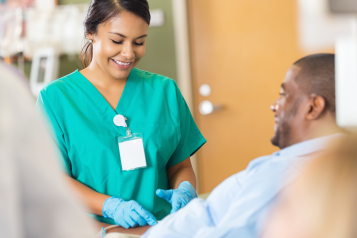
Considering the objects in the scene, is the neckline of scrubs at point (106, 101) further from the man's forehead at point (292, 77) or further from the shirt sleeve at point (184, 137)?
the man's forehead at point (292, 77)

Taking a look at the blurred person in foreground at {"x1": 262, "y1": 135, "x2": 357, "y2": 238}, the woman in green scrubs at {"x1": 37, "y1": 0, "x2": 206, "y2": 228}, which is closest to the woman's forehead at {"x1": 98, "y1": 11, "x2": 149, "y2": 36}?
the woman in green scrubs at {"x1": 37, "y1": 0, "x2": 206, "y2": 228}

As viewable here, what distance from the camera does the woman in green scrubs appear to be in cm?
108

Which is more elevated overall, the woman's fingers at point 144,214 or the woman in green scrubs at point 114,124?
the woman in green scrubs at point 114,124

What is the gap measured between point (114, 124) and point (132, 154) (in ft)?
0.41

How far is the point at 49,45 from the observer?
2.22 m

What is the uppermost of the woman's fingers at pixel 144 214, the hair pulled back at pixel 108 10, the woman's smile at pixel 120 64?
the hair pulled back at pixel 108 10

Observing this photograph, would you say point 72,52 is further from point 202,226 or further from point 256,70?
point 202,226

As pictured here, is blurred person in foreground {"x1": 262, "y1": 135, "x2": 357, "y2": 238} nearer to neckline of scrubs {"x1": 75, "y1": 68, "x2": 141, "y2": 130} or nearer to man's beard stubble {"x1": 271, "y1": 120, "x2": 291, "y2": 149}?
man's beard stubble {"x1": 271, "y1": 120, "x2": 291, "y2": 149}

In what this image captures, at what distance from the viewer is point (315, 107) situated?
824 millimetres

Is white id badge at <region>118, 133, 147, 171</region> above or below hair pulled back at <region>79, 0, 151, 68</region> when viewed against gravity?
below

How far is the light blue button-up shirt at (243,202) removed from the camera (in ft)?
2.41

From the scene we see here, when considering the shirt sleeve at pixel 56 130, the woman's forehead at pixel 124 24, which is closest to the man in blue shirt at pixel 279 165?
the shirt sleeve at pixel 56 130

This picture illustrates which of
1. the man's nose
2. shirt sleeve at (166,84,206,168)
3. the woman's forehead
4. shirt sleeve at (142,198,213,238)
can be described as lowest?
shirt sleeve at (142,198,213,238)

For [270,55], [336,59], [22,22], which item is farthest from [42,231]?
[22,22]
